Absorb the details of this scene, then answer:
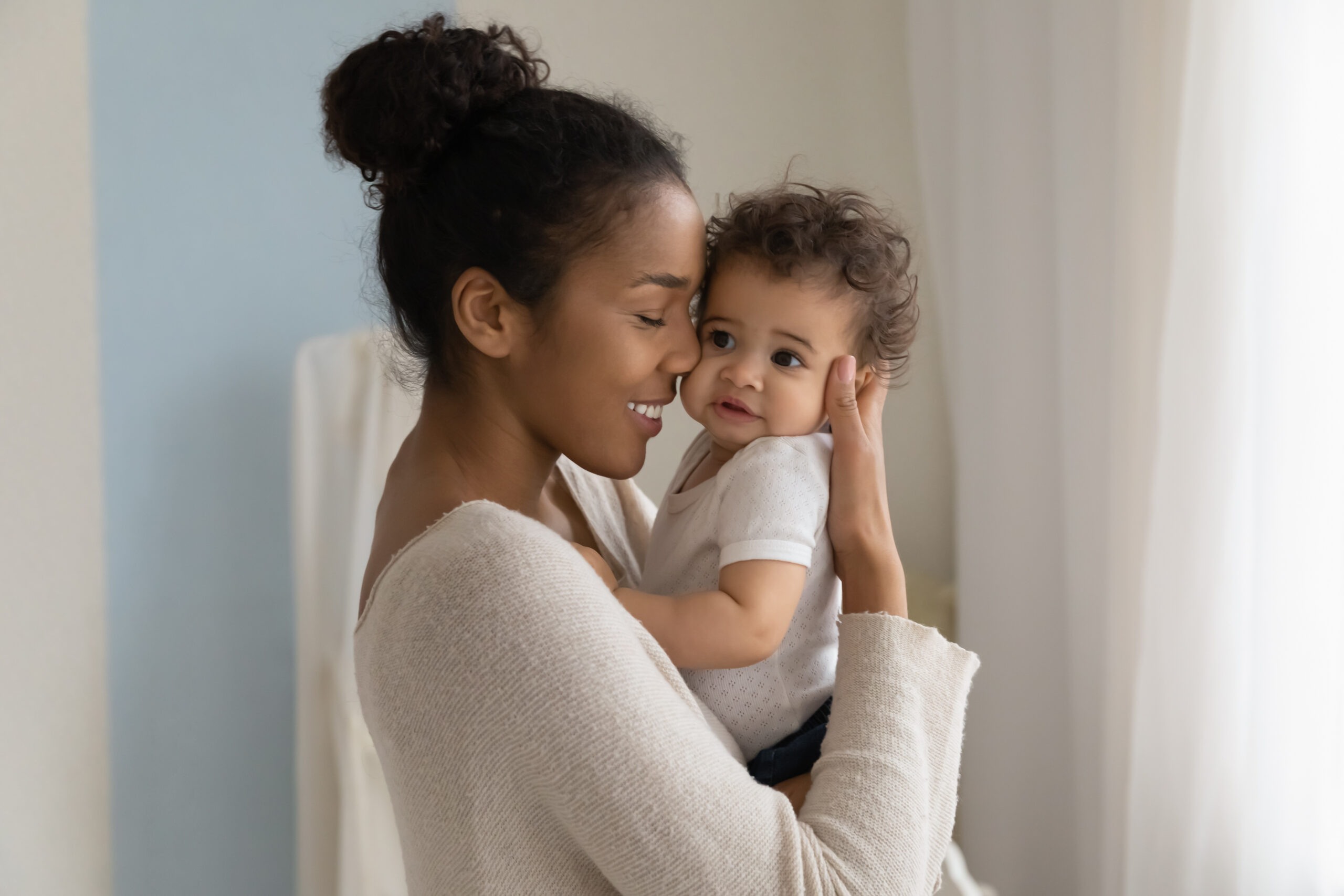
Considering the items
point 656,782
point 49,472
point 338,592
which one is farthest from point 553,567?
point 49,472

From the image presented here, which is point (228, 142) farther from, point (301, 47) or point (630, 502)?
point (630, 502)

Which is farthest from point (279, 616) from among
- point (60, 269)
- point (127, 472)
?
point (60, 269)

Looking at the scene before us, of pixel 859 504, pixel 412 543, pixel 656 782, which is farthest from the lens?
pixel 859 504

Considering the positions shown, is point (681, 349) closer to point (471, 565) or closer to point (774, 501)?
point (774, 501)

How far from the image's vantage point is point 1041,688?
2.21 meters

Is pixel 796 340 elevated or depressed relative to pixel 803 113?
depressed

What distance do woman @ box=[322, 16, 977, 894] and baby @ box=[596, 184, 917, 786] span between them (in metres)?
0.05

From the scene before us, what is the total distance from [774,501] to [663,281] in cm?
25

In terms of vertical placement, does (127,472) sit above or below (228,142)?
below

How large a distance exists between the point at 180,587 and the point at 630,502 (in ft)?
3.59

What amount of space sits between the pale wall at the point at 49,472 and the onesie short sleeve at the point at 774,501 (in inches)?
54.5

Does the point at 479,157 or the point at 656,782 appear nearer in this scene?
the point at 656,782

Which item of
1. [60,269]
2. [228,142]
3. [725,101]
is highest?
[725,101]

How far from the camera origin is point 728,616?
102cm
